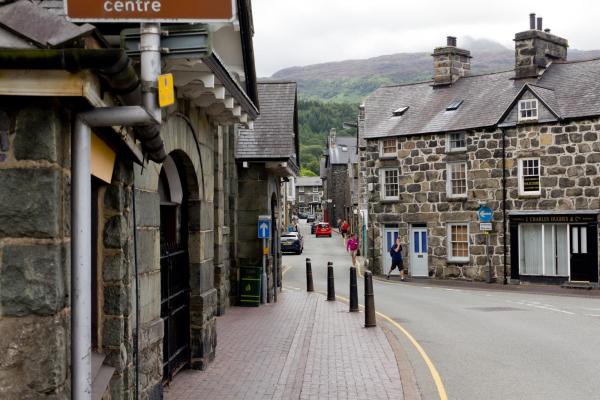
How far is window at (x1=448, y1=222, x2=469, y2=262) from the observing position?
3149 centimetres

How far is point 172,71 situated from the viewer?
7.45m

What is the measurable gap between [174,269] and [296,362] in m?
2.79

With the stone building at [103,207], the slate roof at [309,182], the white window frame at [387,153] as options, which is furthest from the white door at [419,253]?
the slate roof at [309,182]

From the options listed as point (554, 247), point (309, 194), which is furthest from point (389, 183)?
point (309, 194)

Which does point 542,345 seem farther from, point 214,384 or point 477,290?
point 477,290

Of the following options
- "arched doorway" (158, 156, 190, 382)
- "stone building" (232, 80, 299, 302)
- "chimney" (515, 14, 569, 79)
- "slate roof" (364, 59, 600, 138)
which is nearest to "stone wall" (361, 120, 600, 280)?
"slate roof" (364, 59, 600, 138)

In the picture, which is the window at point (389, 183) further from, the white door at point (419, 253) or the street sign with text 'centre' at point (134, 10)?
the street sign with text 'centre' at point (134, 10)

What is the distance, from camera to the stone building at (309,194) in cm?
13462

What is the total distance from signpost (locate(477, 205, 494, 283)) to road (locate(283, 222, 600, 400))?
480 centimetres

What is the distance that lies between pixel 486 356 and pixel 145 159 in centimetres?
750

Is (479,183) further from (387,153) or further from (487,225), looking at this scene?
(387,153)

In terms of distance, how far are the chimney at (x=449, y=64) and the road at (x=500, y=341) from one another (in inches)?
564

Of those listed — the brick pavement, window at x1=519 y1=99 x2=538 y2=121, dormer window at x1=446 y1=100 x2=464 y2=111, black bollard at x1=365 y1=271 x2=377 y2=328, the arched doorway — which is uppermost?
dormer window at x1=446 y1=100 x2=464 y2=111

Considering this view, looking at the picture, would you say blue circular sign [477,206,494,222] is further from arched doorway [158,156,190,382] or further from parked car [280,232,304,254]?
arched doorway [158,156,190,382]
